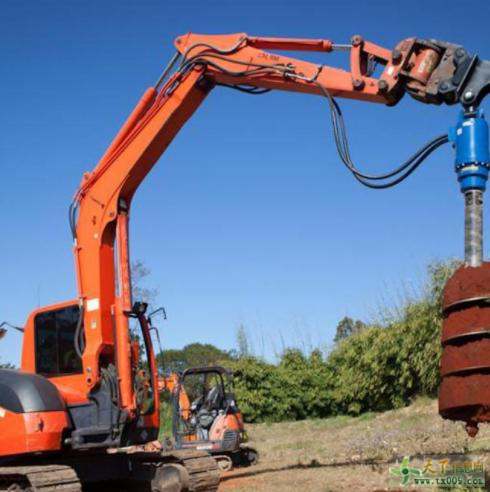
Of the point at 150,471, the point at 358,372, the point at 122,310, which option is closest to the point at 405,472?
the point at 150,471

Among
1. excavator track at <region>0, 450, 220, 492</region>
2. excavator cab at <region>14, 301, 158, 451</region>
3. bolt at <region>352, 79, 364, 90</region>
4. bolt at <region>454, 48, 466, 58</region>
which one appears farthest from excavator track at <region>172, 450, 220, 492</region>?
bolt at <region>454, 48, 466, 58</region>

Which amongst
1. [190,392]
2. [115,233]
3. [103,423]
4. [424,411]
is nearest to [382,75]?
[115,233]

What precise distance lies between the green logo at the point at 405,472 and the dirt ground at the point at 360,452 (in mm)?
98

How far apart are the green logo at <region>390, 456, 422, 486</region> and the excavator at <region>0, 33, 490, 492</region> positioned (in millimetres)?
2501

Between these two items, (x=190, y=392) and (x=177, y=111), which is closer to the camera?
(x=177, y=111)

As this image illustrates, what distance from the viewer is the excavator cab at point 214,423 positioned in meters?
15.5

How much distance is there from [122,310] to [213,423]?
23.1 ft

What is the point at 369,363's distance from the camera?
79.1 ft

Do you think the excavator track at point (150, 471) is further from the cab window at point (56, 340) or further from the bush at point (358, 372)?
the bush at point (358, 372)

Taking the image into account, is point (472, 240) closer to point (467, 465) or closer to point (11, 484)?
point (467, 465)

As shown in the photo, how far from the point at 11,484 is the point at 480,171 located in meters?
6.28

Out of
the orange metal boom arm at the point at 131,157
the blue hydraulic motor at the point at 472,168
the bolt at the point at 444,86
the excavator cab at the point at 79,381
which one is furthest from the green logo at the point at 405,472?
the bolt at the point at 444,86

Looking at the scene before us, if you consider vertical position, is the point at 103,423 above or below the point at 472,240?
below

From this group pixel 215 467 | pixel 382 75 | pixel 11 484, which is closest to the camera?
pixel 382 75
